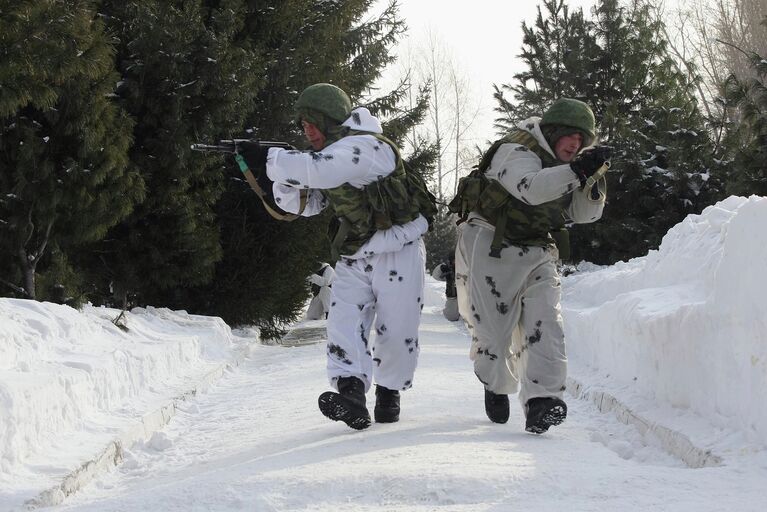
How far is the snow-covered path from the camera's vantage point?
3848 mm

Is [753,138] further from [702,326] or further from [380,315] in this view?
[380,315]

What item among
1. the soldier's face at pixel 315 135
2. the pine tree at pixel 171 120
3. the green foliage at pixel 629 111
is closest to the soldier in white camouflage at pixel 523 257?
the soldier's face at pixel 315 135

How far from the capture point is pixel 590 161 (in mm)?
5020

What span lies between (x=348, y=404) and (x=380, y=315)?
0.60 meters

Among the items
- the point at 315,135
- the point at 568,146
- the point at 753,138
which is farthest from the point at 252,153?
the point at 753,138

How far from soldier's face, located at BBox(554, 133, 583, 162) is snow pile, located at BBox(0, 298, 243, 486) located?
2.94m

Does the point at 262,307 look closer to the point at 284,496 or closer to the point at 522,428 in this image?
the point at 522,428

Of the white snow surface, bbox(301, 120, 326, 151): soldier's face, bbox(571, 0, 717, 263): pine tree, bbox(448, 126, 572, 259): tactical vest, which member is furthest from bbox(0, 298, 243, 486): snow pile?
bbox(571, 0, 717, 263): pine tree

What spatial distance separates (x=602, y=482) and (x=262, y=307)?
35.4 feet

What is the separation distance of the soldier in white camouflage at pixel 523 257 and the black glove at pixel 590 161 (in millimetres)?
226

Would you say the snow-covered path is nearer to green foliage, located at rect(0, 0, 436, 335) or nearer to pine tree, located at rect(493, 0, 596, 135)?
green foliage, located at rect(0, 0, 436, 335)

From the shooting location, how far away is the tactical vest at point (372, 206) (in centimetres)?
567

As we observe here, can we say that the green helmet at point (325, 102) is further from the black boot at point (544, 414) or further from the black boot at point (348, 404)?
the black boot at point (544, 414)

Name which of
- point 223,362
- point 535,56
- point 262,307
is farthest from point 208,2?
point 535,56
